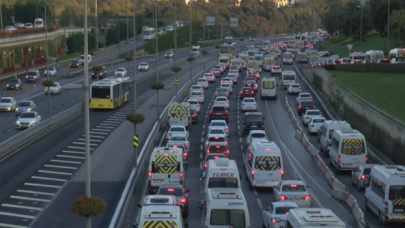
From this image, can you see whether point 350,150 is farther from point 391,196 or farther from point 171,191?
point 171,191

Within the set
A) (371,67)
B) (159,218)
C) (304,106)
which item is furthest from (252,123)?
(159,218)

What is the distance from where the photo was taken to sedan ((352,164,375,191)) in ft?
108

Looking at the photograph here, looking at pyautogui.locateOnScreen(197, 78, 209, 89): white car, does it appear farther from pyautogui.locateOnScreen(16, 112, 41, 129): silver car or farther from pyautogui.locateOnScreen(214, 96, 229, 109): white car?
pyautogui.locateOnScreen(16, 112, 41, 129): silver car

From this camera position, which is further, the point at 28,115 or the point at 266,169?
the point at 28,115

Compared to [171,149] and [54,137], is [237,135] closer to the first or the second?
[54,137]

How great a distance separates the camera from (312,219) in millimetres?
18469

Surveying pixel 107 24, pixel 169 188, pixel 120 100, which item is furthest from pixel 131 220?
pixel 107 24

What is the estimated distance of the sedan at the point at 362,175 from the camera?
3306 cm

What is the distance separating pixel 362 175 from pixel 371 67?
38230mm

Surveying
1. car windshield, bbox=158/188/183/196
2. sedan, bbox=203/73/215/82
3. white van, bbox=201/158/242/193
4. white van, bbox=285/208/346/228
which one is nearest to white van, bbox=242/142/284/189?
white van, bbox=201/158/242/193

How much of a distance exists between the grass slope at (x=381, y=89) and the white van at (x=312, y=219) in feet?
74.6

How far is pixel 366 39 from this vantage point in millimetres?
113938

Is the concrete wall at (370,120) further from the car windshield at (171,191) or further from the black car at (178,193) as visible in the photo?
the car windshield at (171,191)

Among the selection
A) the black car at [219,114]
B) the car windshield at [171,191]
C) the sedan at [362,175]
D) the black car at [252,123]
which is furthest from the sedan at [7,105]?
the car windshield at [171,191]
